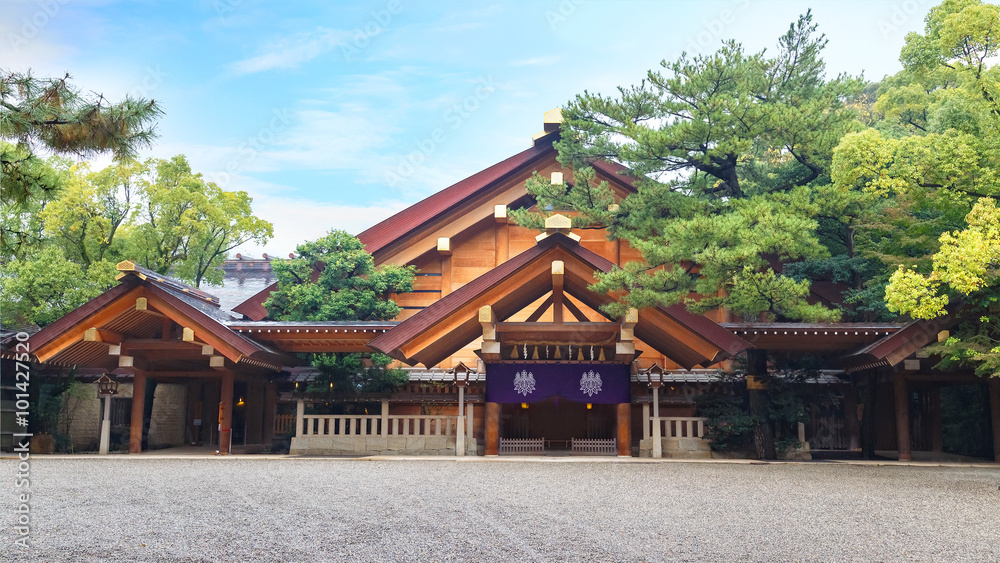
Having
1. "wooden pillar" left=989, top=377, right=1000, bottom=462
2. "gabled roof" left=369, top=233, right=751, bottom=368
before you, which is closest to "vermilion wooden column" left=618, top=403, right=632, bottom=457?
"gabled roof" left=369, top=233, right=751, bottom=368

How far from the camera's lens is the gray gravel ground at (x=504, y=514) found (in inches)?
256

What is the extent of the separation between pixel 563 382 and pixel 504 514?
26.8 ft

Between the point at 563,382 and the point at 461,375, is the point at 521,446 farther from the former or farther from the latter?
the point at 461,375

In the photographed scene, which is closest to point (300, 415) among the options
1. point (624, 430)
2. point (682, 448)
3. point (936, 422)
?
point (624, 430)

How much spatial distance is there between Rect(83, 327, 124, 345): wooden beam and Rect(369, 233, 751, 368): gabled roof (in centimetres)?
648

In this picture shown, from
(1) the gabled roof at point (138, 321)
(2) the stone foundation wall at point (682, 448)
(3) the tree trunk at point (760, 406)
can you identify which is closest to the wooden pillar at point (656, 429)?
(2) the stone foundation wall at point (682, 448)

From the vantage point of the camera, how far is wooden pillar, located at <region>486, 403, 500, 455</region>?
16516 mm

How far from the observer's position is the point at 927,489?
36.6 ft

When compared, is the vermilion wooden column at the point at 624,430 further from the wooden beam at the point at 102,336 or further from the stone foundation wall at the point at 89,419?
the stone foundation wall at the point at 89,419

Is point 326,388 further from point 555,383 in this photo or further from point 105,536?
point 105,536

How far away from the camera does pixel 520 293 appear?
1638 centimetres

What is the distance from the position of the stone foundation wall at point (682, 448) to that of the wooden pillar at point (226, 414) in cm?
965

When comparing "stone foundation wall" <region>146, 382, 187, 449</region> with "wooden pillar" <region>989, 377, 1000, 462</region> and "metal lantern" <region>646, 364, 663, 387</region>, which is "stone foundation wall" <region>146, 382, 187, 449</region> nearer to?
"metal lantern" <region>646, 364, 663, 387</region>

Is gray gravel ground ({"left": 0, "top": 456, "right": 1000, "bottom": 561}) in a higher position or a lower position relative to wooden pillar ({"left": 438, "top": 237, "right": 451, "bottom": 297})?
lower
